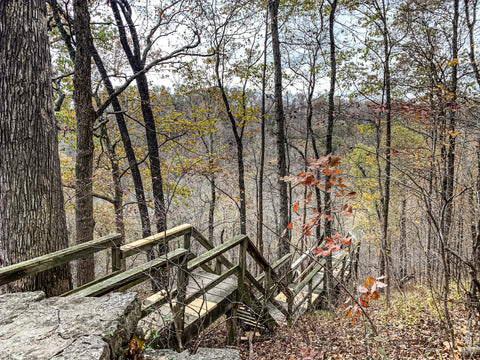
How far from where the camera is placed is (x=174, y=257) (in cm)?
300

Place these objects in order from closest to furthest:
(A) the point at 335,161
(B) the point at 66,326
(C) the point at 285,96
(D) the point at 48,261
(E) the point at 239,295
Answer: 1. (B) the point at 66,326
2. (A) the point at 335,161
3. (D) the point at 48,261
4. (E) the point at 239,295
5. (C) the point at 285,96

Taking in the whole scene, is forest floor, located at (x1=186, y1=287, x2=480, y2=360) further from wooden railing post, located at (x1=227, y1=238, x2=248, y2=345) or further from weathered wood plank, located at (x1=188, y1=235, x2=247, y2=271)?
weathered wood plank, located at (x1=188, y1=235, x2=247, y2=271)

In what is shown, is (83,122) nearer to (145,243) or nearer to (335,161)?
(145,243)

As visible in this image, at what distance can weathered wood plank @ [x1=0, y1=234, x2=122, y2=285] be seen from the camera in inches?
87.0

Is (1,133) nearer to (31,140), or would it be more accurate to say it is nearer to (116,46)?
(31,140)

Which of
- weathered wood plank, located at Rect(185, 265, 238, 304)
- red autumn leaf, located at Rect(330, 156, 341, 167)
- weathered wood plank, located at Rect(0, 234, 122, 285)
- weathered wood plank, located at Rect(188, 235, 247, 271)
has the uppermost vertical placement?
red autumn leaf, located at Rect(330, 156, 341, 167)

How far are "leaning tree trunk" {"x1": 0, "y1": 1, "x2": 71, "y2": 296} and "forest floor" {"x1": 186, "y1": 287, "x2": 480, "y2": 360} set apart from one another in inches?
84.6

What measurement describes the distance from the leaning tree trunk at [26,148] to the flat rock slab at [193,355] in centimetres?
152

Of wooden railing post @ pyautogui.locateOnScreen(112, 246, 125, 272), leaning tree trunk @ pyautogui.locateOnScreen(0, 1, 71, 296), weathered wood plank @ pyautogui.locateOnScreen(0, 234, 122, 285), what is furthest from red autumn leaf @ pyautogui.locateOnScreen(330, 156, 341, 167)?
leaning tree trunk @ pyautogui.locateOnScreen(0, 1, 71, 296)

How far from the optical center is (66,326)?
1896mm

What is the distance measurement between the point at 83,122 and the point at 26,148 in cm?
245

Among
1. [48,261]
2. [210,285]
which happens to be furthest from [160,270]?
[48,261]

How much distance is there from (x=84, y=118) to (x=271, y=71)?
845 cm

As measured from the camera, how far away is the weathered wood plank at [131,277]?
7.55 ft
